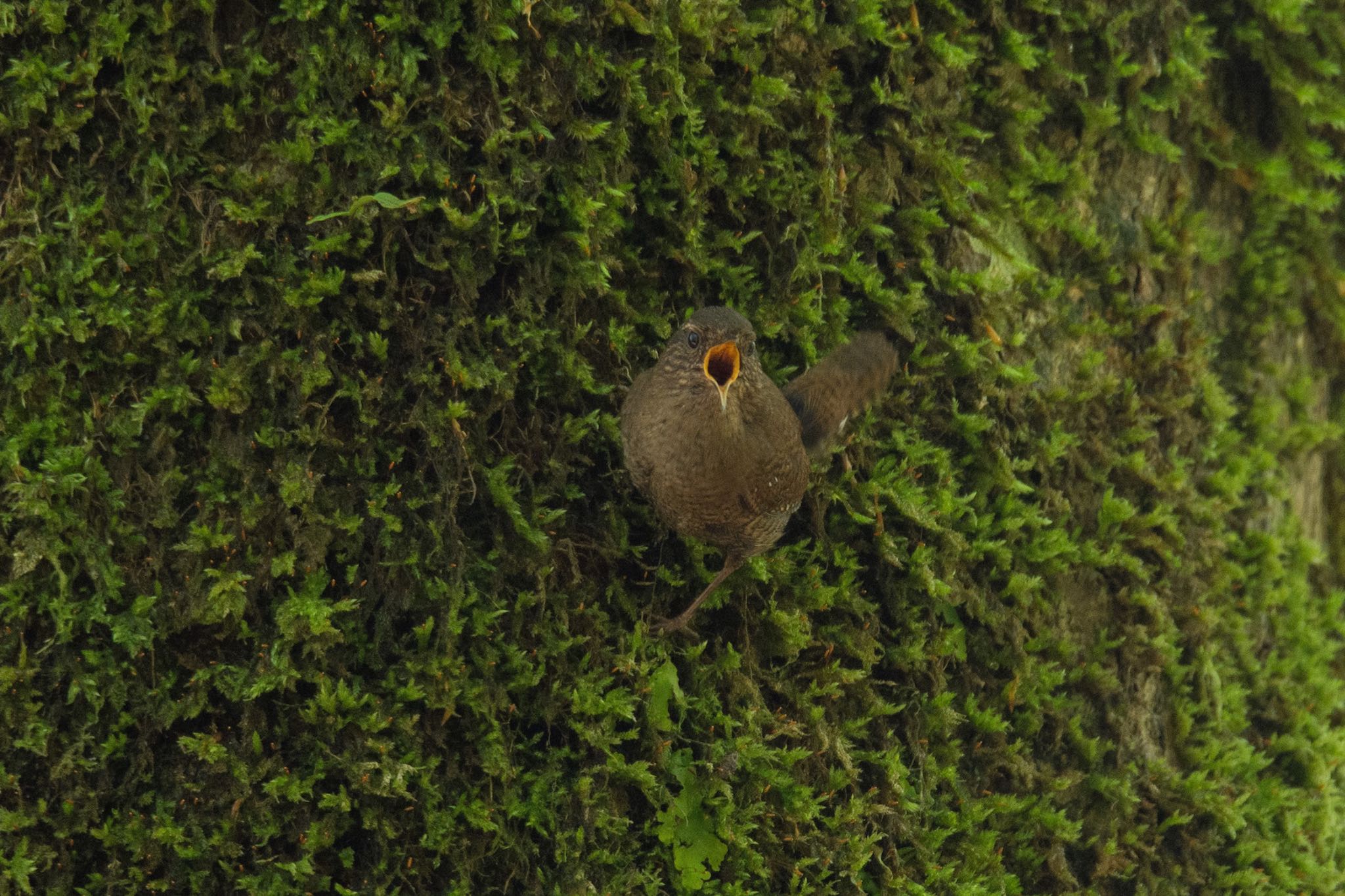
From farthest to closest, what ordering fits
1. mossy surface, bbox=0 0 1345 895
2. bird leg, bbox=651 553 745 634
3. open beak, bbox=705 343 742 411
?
bird leg, bbox=651 553 745 634 → open beak, bbox=705 343 742 411 → mossy surface, bbox=0 0 1345 895

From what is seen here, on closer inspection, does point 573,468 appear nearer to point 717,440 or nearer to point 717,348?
point 717,440

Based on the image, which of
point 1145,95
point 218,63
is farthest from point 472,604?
point 1145,95

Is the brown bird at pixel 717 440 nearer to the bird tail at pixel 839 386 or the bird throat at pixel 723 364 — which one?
the bird throat at pixel 723 364

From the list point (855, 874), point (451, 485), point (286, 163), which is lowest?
point (855, 874)

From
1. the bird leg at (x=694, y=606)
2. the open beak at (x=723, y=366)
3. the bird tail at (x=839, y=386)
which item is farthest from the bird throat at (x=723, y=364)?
the bird leg at (x=694, y=606)

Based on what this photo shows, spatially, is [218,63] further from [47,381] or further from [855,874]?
[855,874]

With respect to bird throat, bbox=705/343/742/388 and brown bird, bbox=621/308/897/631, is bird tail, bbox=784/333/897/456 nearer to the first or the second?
brown bird, bbox=621/308/897/631

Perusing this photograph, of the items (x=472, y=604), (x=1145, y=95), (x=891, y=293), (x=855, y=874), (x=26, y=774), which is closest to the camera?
(x=26, y=774)

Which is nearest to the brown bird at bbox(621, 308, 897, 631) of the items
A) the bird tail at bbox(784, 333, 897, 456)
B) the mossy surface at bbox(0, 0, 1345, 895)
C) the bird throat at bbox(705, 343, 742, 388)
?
the bird throat at bbox(705, 343, 742, 388)
